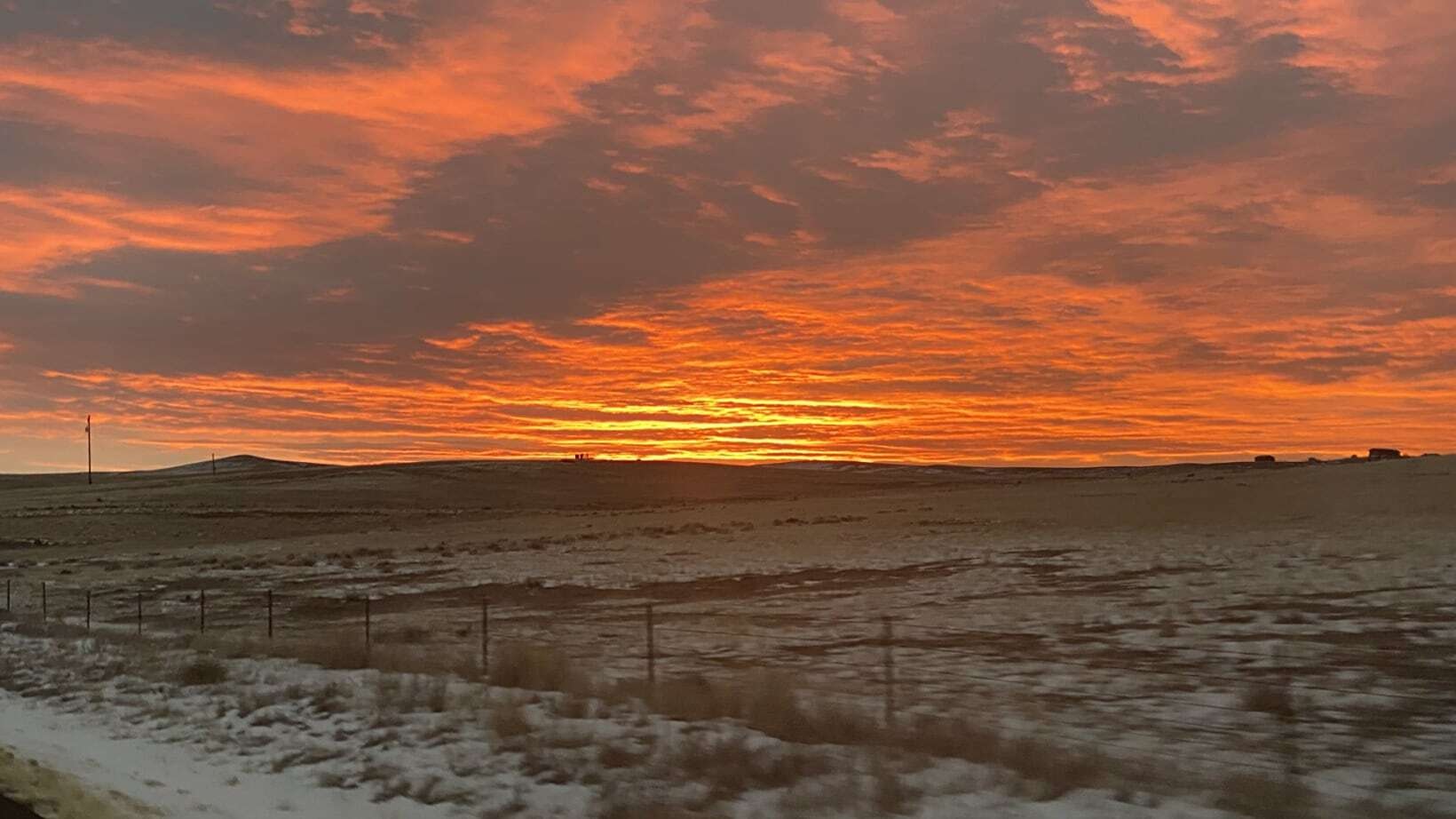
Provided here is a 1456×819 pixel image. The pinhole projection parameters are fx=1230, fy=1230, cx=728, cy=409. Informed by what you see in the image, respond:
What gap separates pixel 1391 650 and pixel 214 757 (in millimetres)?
16383

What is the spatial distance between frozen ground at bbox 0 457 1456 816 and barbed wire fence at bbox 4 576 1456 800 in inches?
3.3

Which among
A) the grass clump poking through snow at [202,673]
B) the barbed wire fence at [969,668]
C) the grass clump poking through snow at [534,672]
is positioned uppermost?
the grass clump poking through snow at [534,672]

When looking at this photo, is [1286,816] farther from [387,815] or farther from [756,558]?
[756,558]

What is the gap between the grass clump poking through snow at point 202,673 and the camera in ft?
61.2

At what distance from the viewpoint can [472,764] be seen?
12.3m

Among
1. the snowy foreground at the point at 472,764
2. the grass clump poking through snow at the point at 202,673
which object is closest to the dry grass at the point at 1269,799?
the snowy foreground at the point at 472,764

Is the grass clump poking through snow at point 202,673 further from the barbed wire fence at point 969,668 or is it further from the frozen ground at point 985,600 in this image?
the barbed wire fence at point 969,668

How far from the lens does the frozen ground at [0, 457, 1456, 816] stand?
13.6 metres

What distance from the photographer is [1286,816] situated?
8945 millimetres

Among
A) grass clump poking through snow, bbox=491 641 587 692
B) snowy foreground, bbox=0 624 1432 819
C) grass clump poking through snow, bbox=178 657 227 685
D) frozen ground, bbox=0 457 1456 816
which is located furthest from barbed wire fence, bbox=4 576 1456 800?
grass clump poking through snow, bbox=178 657 227 685

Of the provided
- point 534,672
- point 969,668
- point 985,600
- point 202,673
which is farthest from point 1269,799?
point 985,600

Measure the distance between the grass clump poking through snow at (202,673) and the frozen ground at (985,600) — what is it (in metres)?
0.54

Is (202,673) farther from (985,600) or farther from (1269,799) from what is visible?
(985,600)

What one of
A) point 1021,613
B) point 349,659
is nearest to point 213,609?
point 349,659
